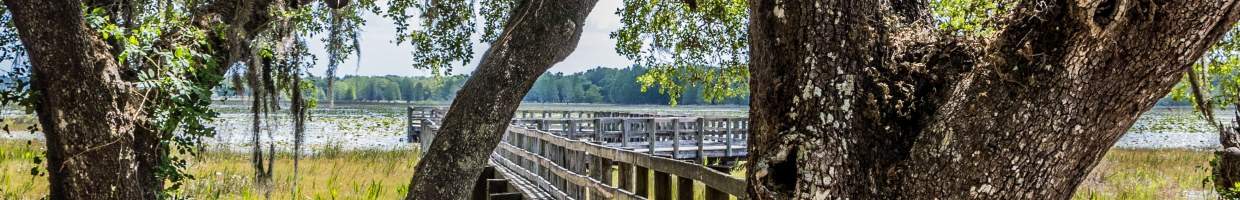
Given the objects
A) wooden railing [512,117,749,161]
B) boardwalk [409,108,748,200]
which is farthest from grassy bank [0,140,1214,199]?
wooden railing [512,117,749,161]

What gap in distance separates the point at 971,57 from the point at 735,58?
7.72m

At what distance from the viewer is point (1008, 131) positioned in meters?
2.86

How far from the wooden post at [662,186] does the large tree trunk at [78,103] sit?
135 inches

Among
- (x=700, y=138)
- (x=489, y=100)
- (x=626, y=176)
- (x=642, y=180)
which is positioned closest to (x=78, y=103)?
(x=489, y=100)

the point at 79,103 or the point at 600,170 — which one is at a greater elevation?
the point at 79,103

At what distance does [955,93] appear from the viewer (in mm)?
2988

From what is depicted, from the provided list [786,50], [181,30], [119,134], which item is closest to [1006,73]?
[786,50]

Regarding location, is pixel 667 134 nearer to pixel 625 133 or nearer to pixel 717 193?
pixel 625 133

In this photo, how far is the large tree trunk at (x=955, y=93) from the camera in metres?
2.74

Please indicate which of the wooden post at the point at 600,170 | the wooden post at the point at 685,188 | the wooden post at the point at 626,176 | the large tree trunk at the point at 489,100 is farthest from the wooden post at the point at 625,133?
the wooden post at the point at 685,188

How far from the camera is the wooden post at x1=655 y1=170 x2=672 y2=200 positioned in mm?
4766

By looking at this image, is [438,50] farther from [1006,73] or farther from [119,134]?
[1006,73]

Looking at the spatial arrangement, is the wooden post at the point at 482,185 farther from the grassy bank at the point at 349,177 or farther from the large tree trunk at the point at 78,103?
the large tree trunk at the point at 78,103

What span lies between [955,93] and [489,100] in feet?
12.7
